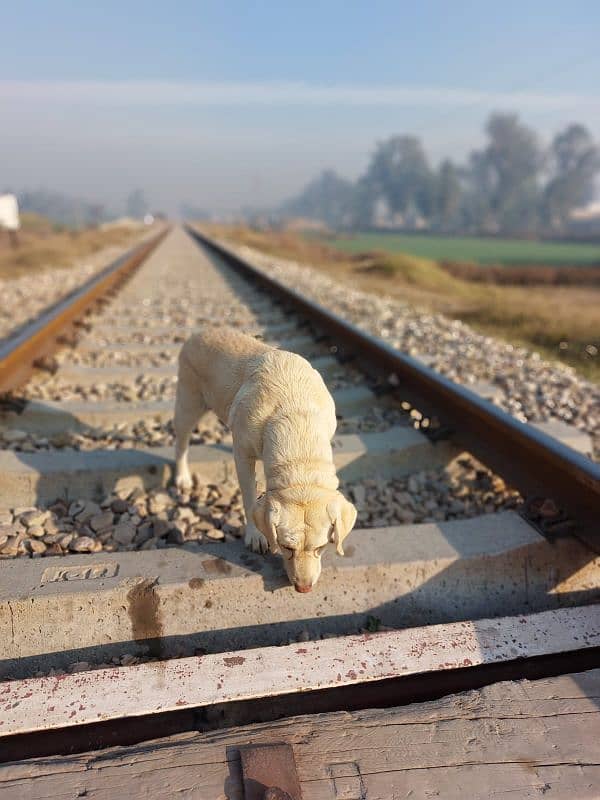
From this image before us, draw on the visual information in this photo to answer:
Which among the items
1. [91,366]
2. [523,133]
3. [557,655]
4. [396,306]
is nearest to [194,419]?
[557,655]

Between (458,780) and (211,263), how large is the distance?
1620 centimetres

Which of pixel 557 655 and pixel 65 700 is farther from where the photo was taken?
pixel 557 655

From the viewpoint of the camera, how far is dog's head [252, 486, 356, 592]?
2029 mm

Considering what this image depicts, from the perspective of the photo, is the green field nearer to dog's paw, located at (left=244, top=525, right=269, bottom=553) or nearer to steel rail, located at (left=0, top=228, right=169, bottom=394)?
steel rail, located at (left=0, top=228, right=169, bottom=394)

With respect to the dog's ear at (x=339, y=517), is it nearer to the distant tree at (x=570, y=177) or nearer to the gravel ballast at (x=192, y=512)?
the gravel ballast at (x=192, y=512)

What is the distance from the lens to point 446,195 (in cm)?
14100

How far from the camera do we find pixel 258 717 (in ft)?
6.40

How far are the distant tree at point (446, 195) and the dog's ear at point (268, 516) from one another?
14994 centimetres

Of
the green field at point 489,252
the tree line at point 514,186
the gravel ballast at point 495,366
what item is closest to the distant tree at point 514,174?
the tree line at point 514,186

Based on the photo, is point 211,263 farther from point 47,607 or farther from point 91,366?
point 47,607

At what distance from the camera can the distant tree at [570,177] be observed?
132 m

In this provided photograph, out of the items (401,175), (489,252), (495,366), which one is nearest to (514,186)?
(401,175)

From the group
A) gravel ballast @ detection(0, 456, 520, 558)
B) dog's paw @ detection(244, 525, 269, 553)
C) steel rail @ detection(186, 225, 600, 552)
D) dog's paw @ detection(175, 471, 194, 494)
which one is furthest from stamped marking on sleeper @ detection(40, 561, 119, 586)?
steel rail @ detection(186, 225, 600, 552)

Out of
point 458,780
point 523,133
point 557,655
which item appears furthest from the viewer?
point 523,133
